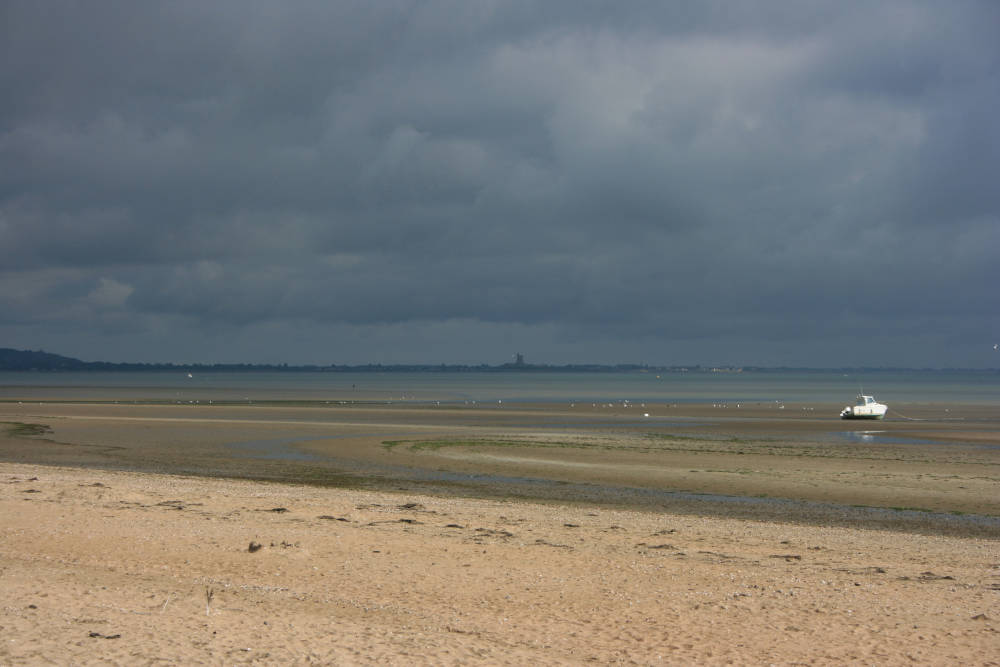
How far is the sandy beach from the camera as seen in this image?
941 centimetres

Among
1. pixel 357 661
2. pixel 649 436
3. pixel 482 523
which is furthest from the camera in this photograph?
pixel 649 436

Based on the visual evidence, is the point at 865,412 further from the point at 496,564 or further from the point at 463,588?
the point at 463,588

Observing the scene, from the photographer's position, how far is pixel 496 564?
13.3 meters

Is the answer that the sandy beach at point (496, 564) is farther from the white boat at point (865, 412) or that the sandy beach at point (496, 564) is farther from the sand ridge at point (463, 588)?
the white boat at point (865, 412)

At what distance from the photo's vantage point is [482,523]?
17062mm

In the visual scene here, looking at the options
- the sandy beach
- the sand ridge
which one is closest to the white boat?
the sandy beach

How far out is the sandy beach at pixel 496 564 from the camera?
9414mm

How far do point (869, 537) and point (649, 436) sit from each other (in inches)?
1148

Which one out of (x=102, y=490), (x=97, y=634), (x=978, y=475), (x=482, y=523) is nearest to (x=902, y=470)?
(x=978, y=475)

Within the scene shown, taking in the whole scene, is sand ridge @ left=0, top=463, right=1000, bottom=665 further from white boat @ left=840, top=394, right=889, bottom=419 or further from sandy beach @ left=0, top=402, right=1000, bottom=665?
white boat @ left=840, top=394, right=889, bottom=419

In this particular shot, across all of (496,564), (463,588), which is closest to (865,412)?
(496,564)

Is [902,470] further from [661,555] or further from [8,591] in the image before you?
[8,591]

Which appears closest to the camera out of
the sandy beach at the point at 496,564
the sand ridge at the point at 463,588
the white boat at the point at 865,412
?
the sand ridge at the point at 463,588

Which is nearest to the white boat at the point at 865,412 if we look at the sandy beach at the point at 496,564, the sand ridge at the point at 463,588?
the sandy beach at the point at 496,564
